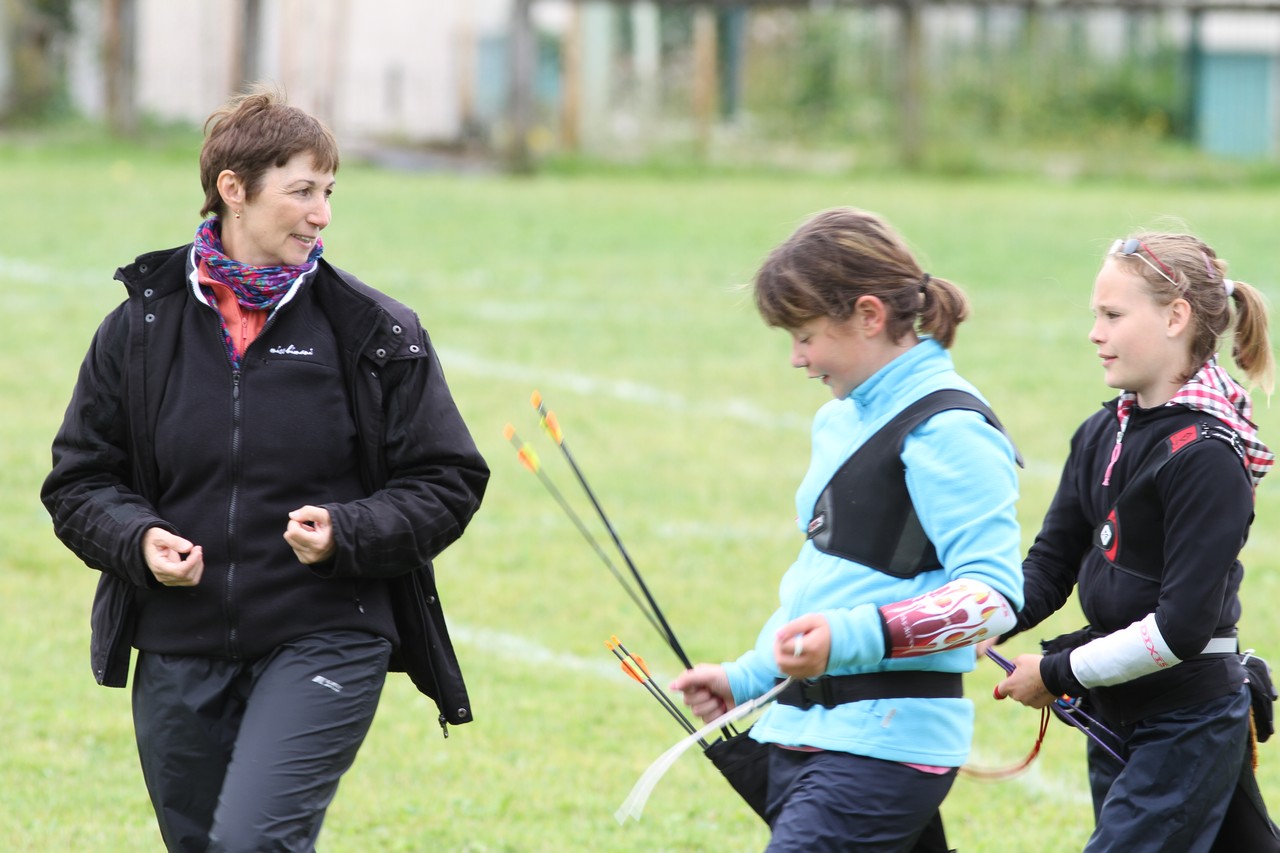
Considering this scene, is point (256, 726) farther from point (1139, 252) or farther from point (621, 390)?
point (621, 390)

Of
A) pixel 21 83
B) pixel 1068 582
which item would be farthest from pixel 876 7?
pixel 1068 582

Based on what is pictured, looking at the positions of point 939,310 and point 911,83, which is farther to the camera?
point 911,83

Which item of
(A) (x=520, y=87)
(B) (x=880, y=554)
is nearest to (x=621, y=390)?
(B) (x=880, y=554)

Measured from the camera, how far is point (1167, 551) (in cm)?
350

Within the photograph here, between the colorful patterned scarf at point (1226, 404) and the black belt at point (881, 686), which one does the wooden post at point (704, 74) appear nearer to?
the colorful patterned scarf at point (1226, 404)

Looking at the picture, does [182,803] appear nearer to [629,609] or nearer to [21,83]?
[629,609]

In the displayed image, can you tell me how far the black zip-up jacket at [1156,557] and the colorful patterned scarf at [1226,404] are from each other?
27mm

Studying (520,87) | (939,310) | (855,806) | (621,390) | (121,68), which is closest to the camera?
(855,806)

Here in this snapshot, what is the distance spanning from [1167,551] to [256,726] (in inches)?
71.5

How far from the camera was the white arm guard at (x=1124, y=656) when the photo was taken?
350 cm

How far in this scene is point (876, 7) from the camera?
936 inches

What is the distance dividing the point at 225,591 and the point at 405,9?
2622cm

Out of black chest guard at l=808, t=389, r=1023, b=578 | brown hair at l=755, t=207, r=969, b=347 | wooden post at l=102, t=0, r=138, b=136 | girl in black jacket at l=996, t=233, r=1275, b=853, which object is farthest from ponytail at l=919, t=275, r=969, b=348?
wooden post at l=102, t=0, r=138, b=136

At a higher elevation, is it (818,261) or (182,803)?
(818,261)
